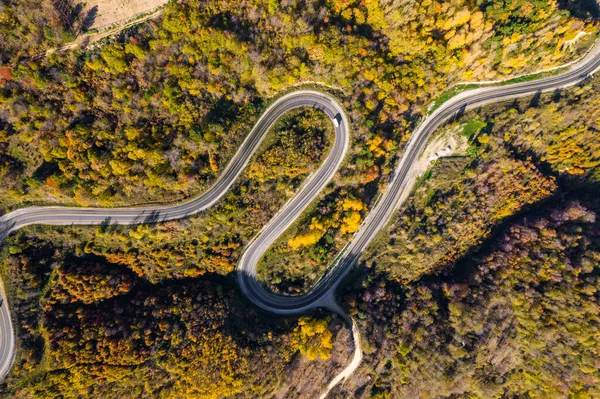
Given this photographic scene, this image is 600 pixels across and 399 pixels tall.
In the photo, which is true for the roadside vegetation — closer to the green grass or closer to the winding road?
the green grass

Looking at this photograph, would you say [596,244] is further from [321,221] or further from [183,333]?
[183,333]

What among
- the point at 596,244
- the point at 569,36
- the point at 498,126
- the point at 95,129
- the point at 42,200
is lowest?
the point at 42,200

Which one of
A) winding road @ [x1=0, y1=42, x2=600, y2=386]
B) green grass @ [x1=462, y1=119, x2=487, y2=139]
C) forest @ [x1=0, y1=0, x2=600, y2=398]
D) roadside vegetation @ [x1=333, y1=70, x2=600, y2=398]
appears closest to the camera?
forest @ [x1=0, y1=0, x2=600, y2=398]

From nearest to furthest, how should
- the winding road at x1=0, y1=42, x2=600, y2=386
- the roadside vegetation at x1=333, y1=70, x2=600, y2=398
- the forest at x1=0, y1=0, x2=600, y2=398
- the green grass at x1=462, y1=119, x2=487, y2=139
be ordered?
the forest at x1=0, y1=0, x2=600, y2=398, the winding road at x1=0, y1=42, x2=600, y2=386, the roadside vegetation at x1=333, y1=70, x2=600, y2=398, the green grass at x1=462, y1=119, x2=487, y2=139

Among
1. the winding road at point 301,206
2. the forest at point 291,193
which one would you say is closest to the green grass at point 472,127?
the forest at point 291,193

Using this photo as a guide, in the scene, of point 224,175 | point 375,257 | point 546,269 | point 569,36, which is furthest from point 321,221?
point 569,36

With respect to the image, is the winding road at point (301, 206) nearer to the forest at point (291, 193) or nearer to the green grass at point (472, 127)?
the forest at point (291, 193)

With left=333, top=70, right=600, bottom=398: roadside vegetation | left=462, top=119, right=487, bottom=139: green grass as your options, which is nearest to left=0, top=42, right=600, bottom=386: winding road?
left=333, top=70, right=600, bottom=398: roadside vegetation

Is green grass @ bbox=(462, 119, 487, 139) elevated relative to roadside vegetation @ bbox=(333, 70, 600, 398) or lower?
elevated
